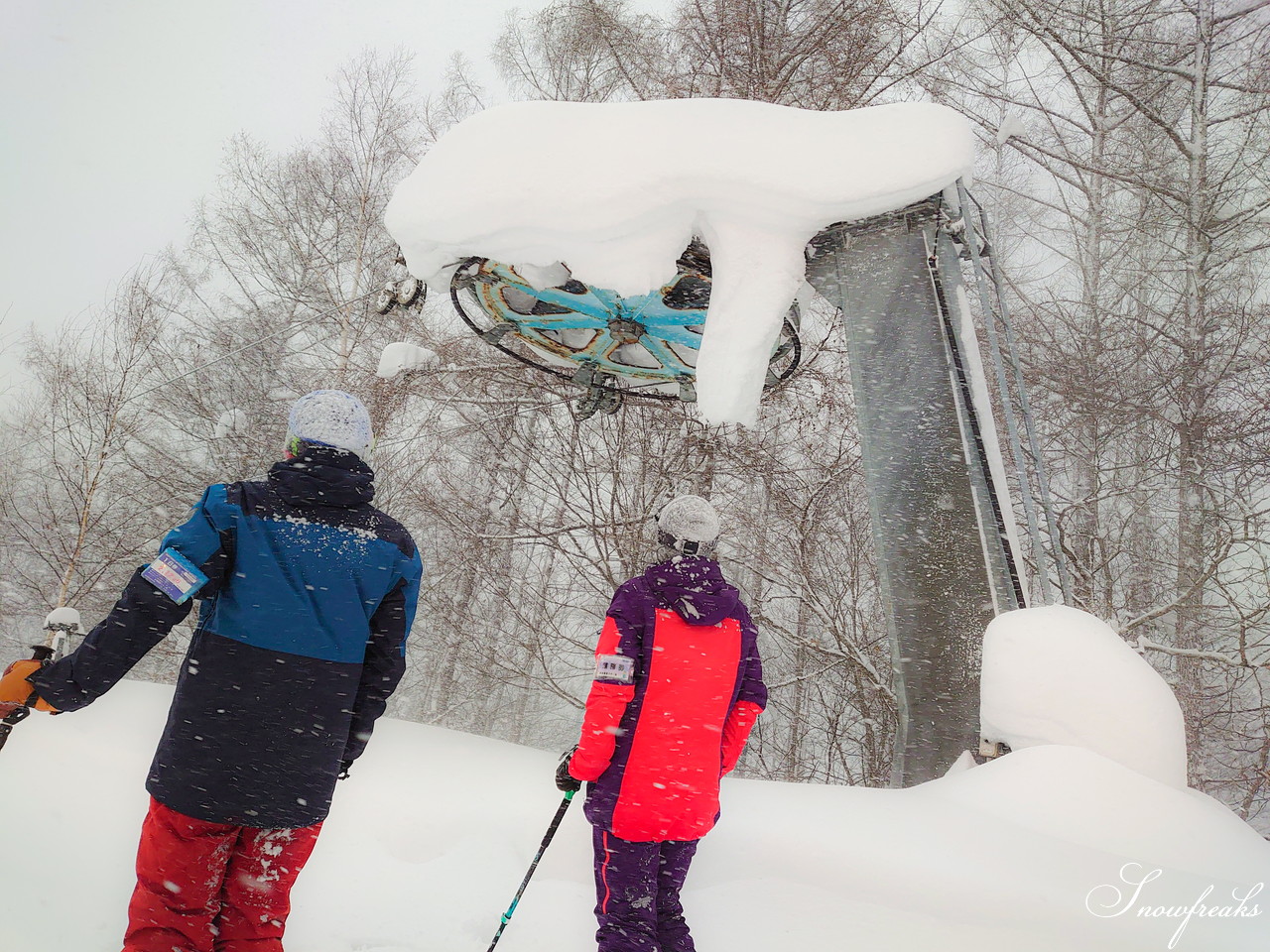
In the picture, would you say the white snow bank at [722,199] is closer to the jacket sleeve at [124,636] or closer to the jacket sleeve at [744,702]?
the jacket sleeve at [744,702]

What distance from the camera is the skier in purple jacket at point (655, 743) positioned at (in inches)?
81.8

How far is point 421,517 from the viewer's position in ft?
34.7

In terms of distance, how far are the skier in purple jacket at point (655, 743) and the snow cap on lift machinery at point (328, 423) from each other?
0.82 metres

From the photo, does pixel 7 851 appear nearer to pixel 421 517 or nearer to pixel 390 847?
pixel 390 847

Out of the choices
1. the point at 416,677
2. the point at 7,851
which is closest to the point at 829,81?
the point at 7,851

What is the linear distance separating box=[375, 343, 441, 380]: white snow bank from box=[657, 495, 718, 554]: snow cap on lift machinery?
6.23 meters

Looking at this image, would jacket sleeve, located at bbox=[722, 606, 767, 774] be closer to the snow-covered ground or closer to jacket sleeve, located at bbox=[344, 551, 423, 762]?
the snow-covered ground

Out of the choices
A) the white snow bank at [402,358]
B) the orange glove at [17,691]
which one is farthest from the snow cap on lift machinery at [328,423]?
the white snow bank at [402,358]

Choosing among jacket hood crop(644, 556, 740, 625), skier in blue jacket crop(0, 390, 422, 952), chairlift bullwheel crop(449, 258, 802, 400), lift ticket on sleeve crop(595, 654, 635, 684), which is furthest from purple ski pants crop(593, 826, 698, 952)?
chairlift bullwheel crop(449, 258, 802, 400)

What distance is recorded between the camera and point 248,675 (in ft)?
5.34

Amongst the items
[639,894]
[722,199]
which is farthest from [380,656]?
[722,199]

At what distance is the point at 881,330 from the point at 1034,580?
5.31m

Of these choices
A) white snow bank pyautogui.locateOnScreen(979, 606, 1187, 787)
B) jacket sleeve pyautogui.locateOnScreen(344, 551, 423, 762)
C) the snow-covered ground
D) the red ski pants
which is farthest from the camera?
white snow bank pyautogui.locateOnScreen(979, 606, 1187, 787)

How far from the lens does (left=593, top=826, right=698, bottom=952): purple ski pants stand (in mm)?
2061
